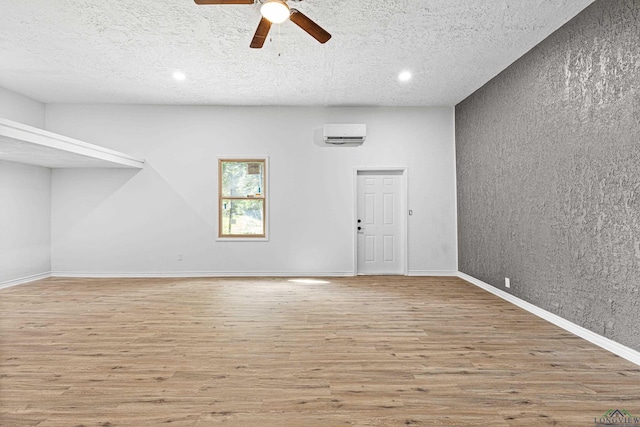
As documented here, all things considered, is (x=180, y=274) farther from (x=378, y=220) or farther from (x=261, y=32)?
(x=261, y=32)

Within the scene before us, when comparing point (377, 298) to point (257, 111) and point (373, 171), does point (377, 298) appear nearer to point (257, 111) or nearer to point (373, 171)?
point (373, 171)

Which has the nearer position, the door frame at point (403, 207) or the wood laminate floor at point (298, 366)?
the wood laminate floor at point (298, 366)

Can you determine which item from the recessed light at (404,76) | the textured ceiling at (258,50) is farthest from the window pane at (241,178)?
the recessed light at (404,76)

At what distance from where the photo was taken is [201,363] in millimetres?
2428

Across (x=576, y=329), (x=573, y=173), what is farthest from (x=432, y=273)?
(x=573, y=173)

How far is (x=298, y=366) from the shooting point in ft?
7.80

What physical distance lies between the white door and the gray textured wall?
5.27 feet

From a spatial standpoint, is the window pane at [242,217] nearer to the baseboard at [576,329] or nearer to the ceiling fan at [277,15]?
the ceiling fan at [277,15]

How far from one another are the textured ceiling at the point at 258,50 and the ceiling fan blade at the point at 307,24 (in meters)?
0.40

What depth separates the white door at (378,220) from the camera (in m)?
6.00

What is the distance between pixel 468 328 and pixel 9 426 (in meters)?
3.42

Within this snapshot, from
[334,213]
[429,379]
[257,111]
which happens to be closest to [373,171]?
[334,213]

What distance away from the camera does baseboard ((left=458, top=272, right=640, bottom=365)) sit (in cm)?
251

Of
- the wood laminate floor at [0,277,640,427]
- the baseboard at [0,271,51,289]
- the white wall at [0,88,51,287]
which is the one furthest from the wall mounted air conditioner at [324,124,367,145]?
the baseboard at [0,271,51,289]
